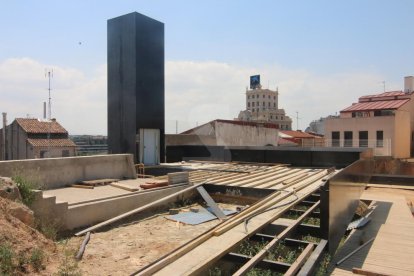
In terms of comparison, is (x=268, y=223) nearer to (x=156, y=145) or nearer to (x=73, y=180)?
(x=73, y=180)

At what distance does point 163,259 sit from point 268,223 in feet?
9.09

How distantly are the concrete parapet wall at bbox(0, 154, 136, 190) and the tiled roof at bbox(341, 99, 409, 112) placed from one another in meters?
31.0

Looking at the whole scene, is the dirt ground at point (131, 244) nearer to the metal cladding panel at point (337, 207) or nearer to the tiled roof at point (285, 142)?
the metal cladding panel at point (337, 207)

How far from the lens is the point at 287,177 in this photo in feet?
44.1

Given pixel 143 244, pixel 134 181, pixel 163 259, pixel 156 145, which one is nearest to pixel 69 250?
pixel 143 244

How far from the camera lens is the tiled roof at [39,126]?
4097 cm

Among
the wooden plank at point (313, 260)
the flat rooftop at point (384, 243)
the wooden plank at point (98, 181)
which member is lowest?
the flat rooftop at point (384, 243)

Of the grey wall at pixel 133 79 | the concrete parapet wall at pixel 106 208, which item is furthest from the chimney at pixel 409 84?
the concrete parapet wall at pixel 106 208

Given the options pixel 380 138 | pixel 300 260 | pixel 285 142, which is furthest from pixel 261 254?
pixel 285 142

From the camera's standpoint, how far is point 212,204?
10102 mm

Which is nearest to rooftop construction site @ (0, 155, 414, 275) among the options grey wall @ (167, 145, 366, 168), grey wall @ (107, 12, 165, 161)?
grey wall @ (107, 12, 165, 161)

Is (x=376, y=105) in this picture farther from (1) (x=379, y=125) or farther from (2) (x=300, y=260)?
(2) (x=300, y=260)

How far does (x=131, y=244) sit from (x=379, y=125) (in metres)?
33.2

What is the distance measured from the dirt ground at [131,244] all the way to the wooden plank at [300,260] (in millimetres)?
2449
